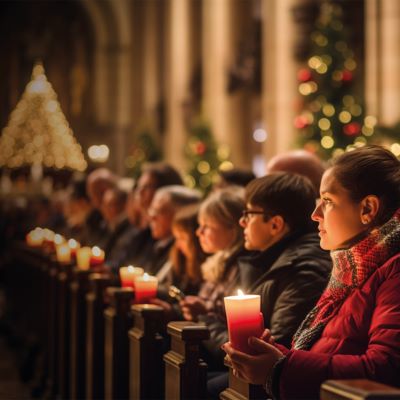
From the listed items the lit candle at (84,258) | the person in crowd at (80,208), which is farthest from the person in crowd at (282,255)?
the person in crowd at (80,208)

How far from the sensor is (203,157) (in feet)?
47.8

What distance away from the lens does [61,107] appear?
1238 inches

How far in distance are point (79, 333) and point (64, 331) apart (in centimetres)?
69

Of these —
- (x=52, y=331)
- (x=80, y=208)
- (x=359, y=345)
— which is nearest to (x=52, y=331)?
(x=52, y=331)

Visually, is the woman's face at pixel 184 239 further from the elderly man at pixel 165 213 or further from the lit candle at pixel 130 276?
the elderly man at pixel 165 213

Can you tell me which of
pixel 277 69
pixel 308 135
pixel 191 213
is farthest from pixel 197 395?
pixel 277 69

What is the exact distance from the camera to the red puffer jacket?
2.32 meters

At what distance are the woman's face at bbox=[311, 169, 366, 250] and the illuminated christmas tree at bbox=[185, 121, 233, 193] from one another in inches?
437

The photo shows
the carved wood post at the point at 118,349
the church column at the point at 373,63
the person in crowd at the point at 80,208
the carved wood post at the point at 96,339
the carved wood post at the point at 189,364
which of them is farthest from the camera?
the church column at the point at 373,63

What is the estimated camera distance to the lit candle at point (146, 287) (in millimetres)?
4180

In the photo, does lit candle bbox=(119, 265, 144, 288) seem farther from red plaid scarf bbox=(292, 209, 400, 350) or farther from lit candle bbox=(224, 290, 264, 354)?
lit candle bbox=(224, 290, 264, 354)

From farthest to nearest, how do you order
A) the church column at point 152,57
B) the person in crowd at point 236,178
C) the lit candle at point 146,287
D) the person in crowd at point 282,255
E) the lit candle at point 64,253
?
the church column at point 152,57, the lit candle at point 64,253, the person in crowd at point 236,178, the lit candle at point 146,287, the person in crowd at point 282,255

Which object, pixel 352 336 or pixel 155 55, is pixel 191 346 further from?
pixel 155 55

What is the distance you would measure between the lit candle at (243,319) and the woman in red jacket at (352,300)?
24 mm
